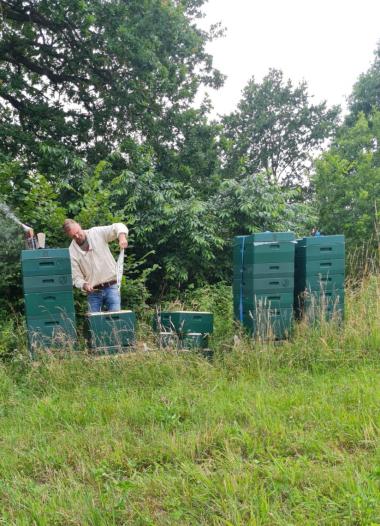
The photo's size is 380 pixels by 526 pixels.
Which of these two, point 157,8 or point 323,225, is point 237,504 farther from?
point 323,225

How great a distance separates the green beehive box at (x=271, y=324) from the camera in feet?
15.6

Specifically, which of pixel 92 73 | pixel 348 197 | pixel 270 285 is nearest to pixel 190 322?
pixel 270 285

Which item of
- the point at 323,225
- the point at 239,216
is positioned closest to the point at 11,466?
the point at 239,216

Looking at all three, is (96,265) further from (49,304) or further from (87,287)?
(49,304)

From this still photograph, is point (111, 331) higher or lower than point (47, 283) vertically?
lower

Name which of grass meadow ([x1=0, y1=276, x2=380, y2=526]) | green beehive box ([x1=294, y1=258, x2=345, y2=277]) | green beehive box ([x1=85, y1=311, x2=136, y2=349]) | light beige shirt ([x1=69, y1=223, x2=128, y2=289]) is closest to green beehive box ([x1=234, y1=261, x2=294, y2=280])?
green beehive box ([x1=294, y1=258, x2=345, y2=277])

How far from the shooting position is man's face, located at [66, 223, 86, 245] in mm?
5754

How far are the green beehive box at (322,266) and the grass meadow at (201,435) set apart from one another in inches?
26.5

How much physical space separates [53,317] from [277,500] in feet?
11.1

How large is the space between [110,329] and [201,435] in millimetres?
2133

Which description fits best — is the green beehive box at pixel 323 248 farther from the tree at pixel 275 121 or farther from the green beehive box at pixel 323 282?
the tree at pixel 275 121

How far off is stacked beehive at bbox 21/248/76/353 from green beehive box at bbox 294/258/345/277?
111 inches

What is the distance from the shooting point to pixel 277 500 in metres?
2.26

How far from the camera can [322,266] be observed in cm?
510
